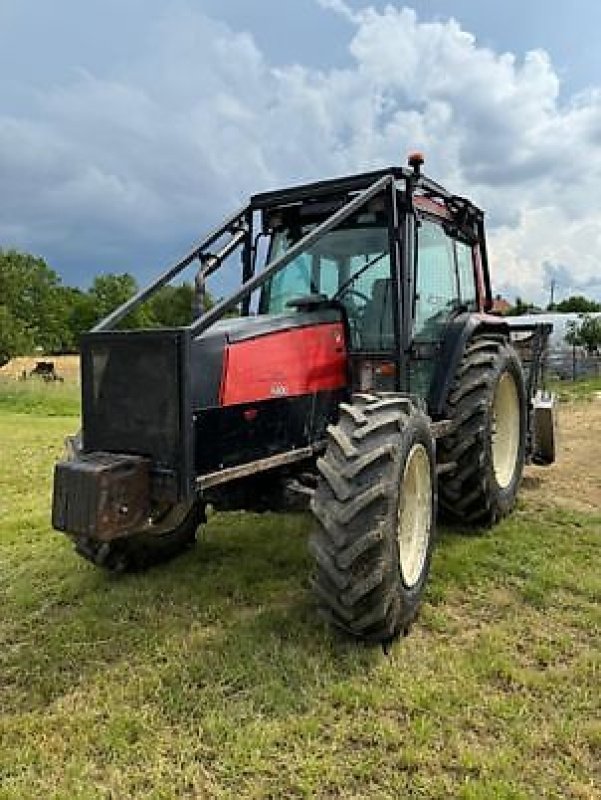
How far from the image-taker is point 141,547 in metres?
4.59

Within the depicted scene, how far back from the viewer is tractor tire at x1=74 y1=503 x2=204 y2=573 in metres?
4.31

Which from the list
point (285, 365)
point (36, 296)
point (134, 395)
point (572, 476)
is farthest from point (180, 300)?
point (36, 296)

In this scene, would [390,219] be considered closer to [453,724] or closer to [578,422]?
[453,724]

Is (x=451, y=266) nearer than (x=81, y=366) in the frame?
No

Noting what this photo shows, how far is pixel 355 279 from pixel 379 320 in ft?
0.99

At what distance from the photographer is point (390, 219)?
14.9 ft

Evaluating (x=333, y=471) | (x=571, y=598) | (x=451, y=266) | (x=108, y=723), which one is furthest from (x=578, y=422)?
(x=108, y=723)

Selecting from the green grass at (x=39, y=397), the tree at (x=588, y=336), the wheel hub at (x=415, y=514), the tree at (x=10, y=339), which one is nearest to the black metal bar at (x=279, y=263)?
the wheel hub at (x=415, y=514)

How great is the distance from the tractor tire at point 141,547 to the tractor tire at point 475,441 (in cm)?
170

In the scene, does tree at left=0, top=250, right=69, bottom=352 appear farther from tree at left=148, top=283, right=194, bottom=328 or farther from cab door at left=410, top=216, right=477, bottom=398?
cab door at left=410, top=216, right=477, bottom=398

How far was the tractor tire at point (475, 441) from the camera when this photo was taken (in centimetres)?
489

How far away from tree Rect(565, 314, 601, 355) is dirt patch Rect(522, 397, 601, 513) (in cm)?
2075

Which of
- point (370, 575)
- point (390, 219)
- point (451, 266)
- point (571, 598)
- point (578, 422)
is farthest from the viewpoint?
point (578, 422)

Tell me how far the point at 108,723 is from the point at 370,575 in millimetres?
1237
